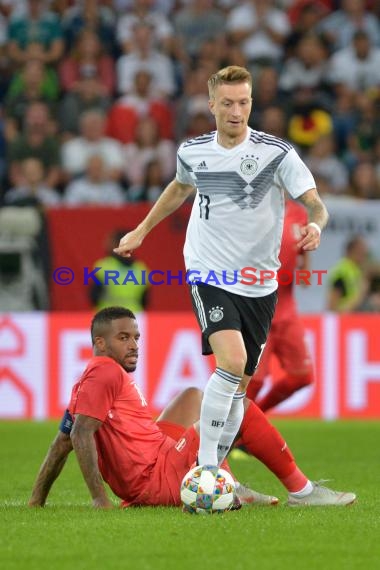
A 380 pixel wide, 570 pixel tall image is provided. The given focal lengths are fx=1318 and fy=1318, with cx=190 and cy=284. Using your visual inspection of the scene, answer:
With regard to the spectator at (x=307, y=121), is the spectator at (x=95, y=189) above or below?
below

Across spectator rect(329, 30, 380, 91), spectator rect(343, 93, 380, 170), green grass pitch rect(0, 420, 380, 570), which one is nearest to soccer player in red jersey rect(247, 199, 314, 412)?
green grass pitch rect(0, 420, 380, 570)

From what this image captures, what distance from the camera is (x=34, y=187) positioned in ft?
50.9

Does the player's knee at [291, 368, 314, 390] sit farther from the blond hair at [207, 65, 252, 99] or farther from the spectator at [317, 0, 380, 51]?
the spectator at [317, 0, 380, 51]

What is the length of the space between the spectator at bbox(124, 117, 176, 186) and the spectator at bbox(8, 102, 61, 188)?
0.90m

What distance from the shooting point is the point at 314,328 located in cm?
1358

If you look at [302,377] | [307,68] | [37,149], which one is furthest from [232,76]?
[307,68]

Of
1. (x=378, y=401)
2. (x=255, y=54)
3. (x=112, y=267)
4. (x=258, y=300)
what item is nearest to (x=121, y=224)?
(x=112, y=267)

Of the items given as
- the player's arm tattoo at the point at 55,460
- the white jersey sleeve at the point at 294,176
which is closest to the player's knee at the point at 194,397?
the player's arm tattoo at the point at 55,460

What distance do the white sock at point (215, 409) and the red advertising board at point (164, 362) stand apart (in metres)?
6.76

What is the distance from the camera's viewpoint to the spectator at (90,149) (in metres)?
16.0

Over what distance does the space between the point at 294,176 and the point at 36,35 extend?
11.8 meters

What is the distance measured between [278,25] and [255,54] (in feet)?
2.09

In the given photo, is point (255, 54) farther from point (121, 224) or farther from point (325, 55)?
point (121, 224)

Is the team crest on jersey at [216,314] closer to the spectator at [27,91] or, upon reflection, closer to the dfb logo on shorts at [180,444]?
the dfb logo on shorts at [180,444]
